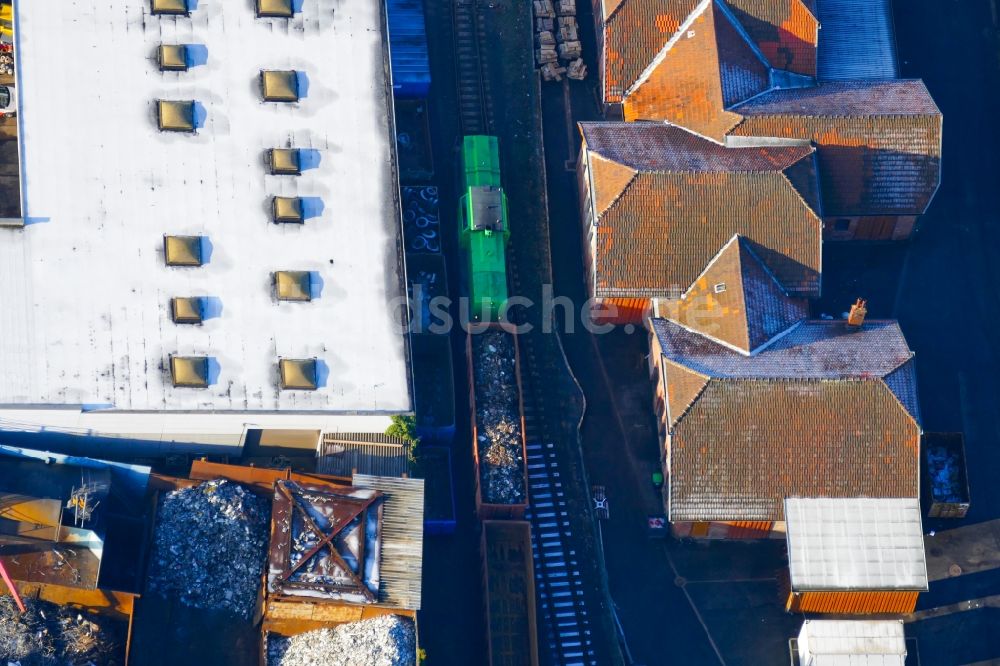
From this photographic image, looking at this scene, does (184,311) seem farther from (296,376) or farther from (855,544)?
(855,544)

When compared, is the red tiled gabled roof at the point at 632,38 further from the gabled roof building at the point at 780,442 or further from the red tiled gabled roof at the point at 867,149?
the gabled roof building at the point at 780,442

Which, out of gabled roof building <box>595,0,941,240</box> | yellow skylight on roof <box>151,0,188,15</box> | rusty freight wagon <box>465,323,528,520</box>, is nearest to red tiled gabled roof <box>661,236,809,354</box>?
gabled roof building <box>595,0,941,240</box>

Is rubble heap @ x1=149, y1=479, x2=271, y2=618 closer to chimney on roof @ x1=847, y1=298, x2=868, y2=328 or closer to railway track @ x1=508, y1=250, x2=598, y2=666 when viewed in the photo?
railway track @ x1=508, y1=250, x2=598, y2=666

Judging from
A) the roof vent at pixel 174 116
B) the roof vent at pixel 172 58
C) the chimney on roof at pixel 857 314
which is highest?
the roof vent at pixel 172 58

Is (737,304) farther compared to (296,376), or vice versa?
(737,304)

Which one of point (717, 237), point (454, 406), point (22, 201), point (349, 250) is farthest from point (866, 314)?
point (22, 201)

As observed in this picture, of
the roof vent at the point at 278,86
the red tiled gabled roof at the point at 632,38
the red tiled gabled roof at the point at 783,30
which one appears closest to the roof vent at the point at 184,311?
the roof vent at the point at 278,86

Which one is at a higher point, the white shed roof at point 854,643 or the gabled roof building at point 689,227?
the gabled roof building at point 689,227

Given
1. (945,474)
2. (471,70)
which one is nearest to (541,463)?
(945,474)
